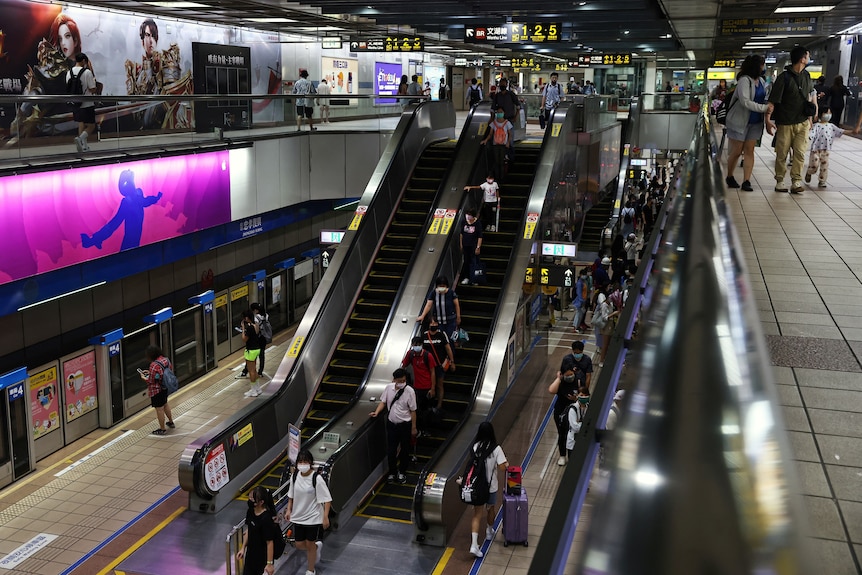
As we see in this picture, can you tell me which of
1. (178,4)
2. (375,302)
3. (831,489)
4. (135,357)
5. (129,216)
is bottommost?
(135,357)

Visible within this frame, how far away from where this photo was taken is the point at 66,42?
21750mm

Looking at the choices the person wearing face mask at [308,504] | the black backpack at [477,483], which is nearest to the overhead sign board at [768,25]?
the black backpack at [477,483]

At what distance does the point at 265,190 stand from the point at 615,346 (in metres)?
17.9

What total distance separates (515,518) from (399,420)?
2536mm

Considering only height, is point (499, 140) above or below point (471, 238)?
above

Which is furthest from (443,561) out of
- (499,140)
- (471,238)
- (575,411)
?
(499,140)

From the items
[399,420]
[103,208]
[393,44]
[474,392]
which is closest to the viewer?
[399,420]

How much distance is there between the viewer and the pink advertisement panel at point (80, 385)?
15266 mm

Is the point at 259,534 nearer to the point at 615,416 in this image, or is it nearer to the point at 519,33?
the point at 615,416

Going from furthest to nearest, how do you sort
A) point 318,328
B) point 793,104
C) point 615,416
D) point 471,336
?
point 471,336 → point 318,328 → point 793,104 → point 615,416

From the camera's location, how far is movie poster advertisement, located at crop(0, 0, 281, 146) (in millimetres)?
13594

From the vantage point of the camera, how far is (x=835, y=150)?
59.0ft

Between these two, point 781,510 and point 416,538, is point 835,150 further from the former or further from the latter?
point 781,510

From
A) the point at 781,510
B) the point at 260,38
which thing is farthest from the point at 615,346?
the point at 260,38
